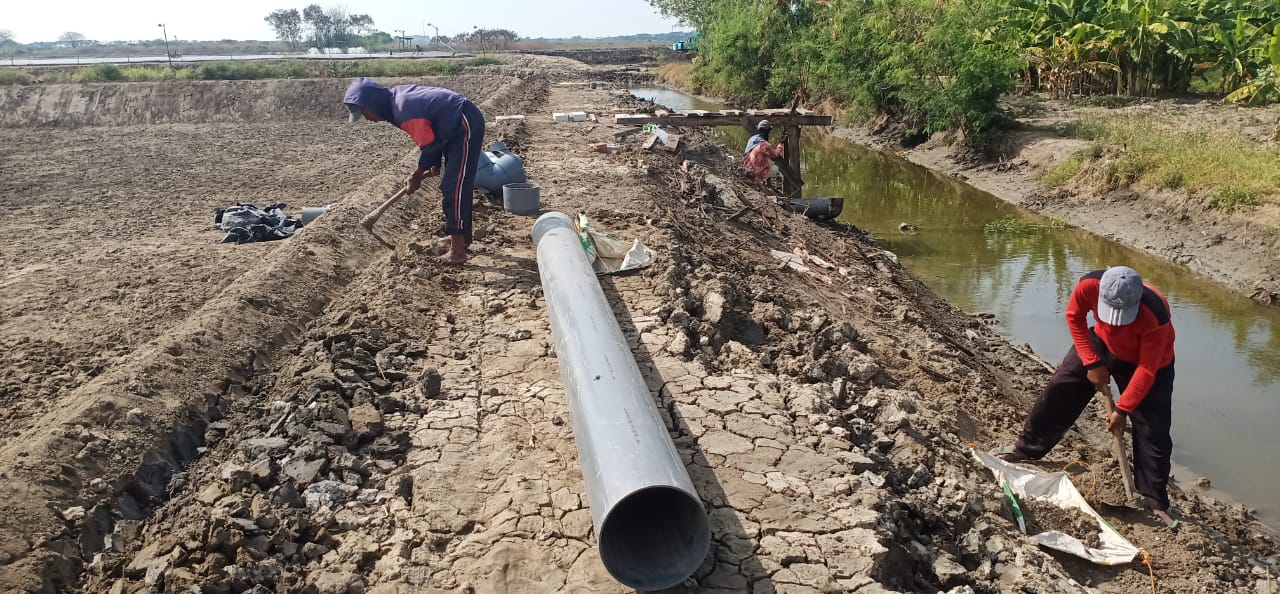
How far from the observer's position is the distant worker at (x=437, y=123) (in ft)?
19.2

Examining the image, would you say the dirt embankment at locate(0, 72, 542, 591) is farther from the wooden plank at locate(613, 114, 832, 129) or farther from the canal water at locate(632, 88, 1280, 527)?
the canal water at locate(632, 88, 1280, 527)

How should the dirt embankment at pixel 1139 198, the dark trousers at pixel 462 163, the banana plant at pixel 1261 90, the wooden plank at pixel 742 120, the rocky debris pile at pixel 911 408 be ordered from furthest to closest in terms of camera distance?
the banana plant at pixel 1261 90
the wooden plank at pixel 742 120
the dirt embankment at pixel 1139 198
the dark trousers at pixel 462 163
the rocky debris pile at pixel 911 408

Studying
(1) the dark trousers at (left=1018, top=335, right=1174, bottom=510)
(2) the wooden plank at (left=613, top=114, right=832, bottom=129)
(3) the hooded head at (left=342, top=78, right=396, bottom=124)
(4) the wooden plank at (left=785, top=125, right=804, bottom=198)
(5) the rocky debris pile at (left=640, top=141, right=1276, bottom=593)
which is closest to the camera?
(5) the rocky debris pile at (left=640, top=141, right=1276, bottom=593)

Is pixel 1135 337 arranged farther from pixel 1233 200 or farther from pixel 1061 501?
pixel 1233 200

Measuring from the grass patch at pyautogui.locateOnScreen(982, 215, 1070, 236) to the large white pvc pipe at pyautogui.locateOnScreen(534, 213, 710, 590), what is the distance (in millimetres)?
9499

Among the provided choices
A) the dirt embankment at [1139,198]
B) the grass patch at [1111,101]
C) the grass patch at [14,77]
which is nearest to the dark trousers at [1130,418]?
the dirt embankment at [1139,198]

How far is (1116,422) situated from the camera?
13.8ft

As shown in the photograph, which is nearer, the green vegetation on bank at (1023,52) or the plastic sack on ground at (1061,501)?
the plastic sack on ground at (1061,501)

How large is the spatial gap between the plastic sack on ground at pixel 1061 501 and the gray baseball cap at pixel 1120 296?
0.93 meters

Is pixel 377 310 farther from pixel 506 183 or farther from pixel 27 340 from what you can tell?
pixel 506 183

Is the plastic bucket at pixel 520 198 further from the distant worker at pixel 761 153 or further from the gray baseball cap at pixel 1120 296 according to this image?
the gray baseball cap at pixel 1120 296

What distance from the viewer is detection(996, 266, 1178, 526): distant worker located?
13.0 ft

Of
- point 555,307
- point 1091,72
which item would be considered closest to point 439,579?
point 555,307

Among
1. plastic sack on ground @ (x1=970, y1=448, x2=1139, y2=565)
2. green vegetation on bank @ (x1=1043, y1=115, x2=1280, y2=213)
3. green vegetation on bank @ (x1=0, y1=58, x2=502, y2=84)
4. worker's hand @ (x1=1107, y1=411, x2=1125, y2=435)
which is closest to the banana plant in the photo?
green vegetation on bank @ (x1=1043, y1=115, x2=1280, y2=213)
